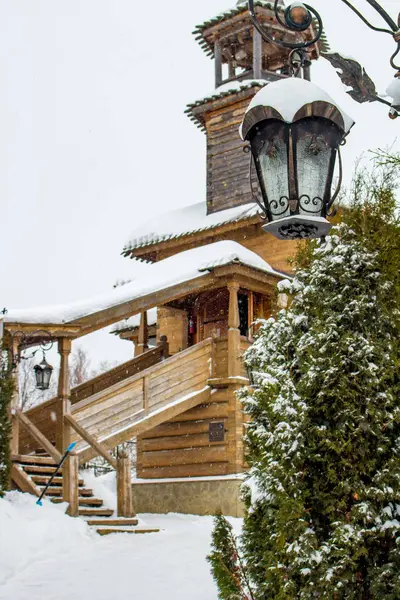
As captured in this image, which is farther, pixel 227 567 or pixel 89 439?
pixel 89 439

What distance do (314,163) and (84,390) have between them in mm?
15628

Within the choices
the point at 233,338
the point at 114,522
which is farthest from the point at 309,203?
the point at 233,338

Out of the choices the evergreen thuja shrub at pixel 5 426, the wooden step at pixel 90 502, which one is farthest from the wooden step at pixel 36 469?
the evergreen thuja shrub at pixel 5 426

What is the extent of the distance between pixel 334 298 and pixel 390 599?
178 cm

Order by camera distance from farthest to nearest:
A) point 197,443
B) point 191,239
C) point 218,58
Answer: point 218,58
point 191,239
point 197,443

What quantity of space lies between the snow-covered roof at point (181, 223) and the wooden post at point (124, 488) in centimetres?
723

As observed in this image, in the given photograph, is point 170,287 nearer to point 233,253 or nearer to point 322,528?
point 233,253

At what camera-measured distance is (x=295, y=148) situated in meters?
4.79

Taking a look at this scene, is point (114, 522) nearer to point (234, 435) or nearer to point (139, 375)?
point (139, 375)

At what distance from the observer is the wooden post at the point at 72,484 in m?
13.7

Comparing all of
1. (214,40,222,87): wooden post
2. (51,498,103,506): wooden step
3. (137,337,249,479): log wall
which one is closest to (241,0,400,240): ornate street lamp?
(51,498,103,506): wooden step

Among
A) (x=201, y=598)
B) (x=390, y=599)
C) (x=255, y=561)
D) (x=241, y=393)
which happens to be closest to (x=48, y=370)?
(x=201, y=598)

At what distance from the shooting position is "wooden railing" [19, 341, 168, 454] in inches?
656

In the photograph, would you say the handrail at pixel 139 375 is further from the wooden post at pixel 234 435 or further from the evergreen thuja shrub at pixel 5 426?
the evergreen thuja shrub at pixel 5 426
